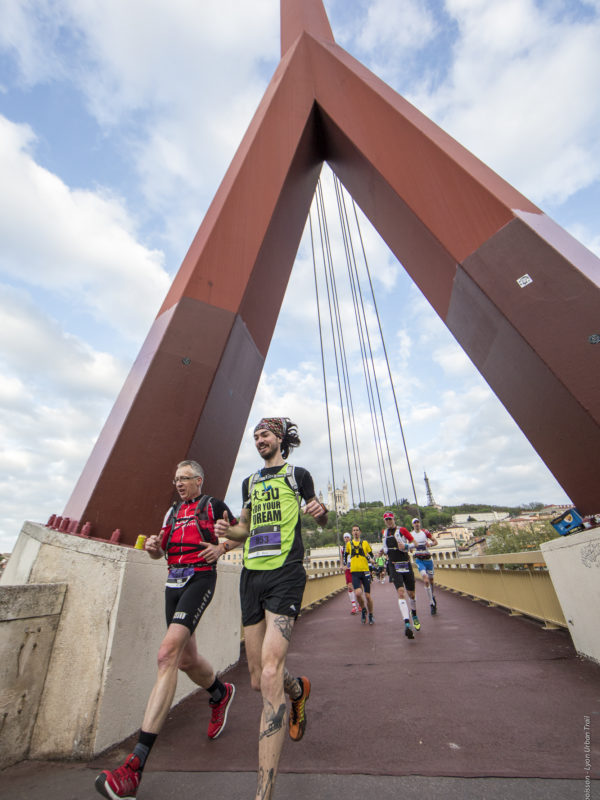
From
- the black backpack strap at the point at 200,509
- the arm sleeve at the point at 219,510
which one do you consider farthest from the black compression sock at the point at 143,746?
the arm sleeve at the point at 219,510

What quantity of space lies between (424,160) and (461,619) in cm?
723

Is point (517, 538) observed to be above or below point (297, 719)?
above

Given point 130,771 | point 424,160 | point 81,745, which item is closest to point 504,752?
point 130,771

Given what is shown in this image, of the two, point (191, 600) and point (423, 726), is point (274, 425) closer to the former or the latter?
point (191, 600)

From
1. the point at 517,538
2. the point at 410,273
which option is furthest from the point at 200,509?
the point at 517,538

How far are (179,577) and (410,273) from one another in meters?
5.40

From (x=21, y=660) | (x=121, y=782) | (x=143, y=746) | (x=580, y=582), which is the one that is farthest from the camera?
(x=580, y=582)

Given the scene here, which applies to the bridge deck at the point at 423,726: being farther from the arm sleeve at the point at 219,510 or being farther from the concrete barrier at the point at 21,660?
the arm sleeve at the point at 219,510

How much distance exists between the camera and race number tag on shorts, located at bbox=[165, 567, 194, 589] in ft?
8.29

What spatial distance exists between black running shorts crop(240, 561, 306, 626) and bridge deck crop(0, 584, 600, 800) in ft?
2.47

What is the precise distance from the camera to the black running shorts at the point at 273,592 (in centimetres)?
217

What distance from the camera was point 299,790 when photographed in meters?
1.84

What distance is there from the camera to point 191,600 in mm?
2426

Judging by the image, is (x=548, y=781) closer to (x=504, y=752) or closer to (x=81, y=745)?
(x=504, y=752)
